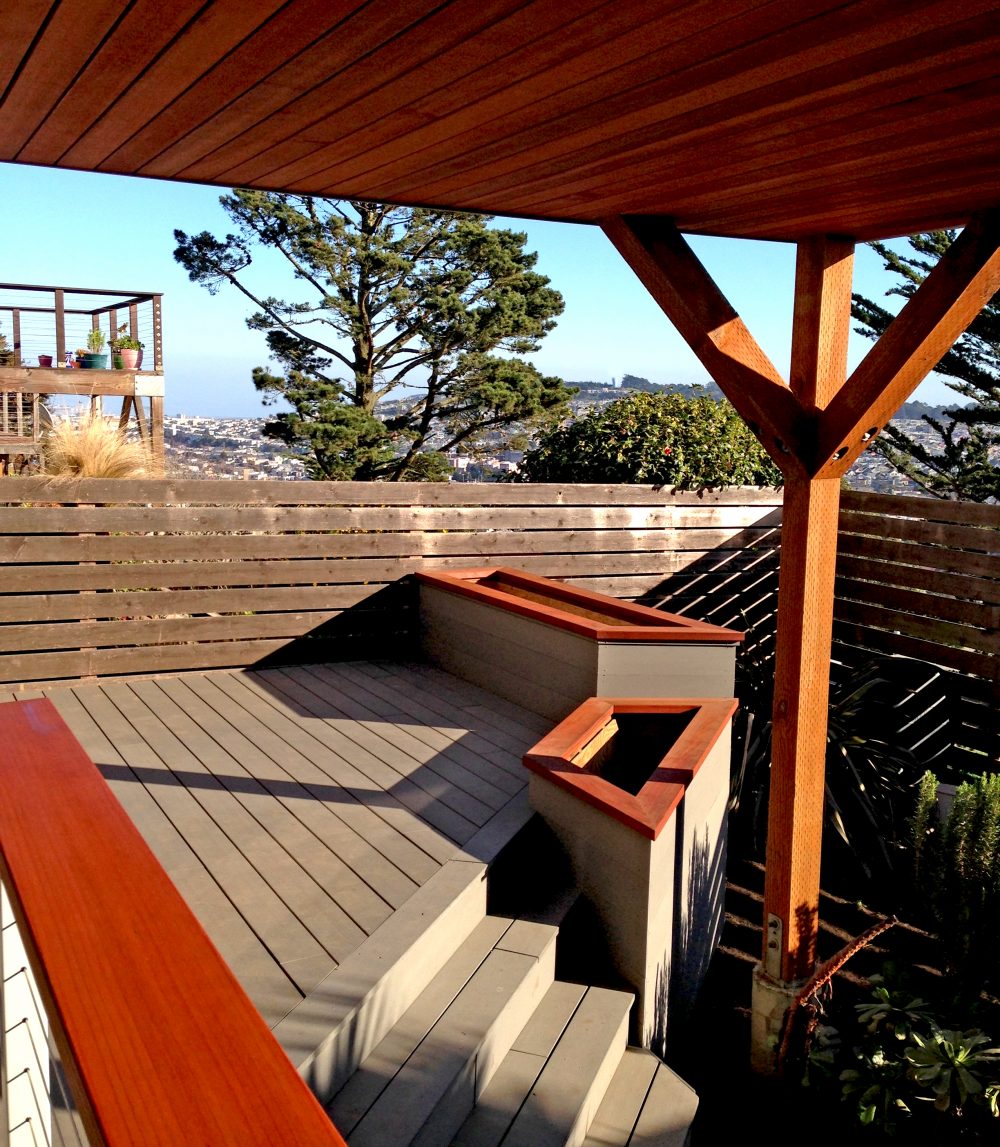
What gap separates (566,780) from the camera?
3166mm

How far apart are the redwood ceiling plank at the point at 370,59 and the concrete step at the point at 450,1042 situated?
2.15m

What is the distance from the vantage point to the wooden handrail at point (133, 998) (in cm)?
76

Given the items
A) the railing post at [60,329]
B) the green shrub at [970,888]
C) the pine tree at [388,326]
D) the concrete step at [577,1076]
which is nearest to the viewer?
the concrete step at [577,1076]

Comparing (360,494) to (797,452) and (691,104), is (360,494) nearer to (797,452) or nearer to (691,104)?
(797,452)

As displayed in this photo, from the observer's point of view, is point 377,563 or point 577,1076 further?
point 377,563

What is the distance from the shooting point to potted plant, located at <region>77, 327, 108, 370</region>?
11297 mm

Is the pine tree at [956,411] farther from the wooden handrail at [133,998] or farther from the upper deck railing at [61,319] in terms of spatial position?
the wooden handrail at [133,998]

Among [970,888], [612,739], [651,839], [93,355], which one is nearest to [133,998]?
[651,839]

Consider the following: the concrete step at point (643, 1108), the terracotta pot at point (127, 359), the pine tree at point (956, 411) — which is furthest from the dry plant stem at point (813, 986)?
the terracotta pot at point (127, 359)

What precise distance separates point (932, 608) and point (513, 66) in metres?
4.43

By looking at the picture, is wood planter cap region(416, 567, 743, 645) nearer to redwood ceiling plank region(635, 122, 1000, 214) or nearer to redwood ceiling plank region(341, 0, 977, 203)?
redwood ceiling plank region(635, 122, 1000, 214)

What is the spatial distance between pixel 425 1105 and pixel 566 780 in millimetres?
1186

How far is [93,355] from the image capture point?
11297 millimetres

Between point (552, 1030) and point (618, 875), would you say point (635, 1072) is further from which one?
point (618, 875)
